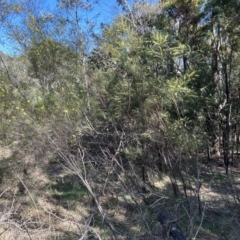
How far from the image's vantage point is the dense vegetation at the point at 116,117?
179 inches

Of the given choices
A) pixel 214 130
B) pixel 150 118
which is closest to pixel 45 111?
pixel 150 118

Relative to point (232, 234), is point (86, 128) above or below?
above

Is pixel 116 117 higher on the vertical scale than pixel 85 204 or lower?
higher

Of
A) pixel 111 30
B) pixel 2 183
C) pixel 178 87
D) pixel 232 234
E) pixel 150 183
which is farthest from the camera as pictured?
pixel 2 183

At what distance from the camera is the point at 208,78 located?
6.05 m

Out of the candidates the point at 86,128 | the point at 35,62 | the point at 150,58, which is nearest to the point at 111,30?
the point at 150,58

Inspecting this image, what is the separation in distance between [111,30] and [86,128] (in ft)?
6.07

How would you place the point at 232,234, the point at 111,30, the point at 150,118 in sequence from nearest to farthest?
the point at 232,234 < the point at 150,118 < the point at 111,30

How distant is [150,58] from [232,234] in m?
2.91

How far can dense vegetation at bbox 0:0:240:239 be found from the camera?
4555 millimetres

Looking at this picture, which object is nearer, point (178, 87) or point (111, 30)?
point (178, 87)

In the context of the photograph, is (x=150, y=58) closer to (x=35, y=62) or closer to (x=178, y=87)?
(x=178, y=87)

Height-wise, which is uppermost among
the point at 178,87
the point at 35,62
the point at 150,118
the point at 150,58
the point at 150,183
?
the point at 35,62

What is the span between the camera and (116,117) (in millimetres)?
5180
